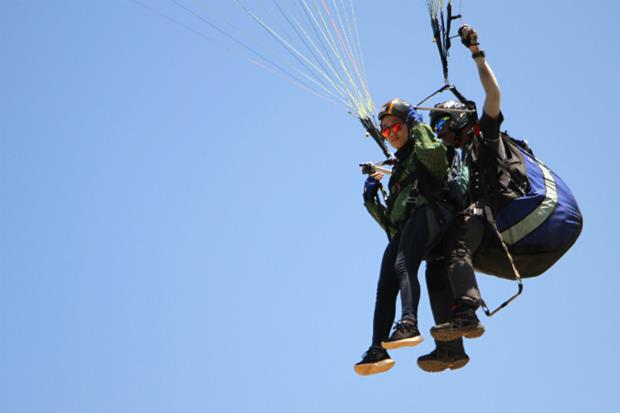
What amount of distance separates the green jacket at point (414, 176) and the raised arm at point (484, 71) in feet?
1.60

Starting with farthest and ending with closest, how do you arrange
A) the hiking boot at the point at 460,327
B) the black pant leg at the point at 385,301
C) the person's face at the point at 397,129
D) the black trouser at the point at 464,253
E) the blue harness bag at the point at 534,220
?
the person's face at the point at 397,129, the blue harness bag at the point at 534,220, the black pant leg at the point at 385,301, the black trouser at the point at 464,253, the hiking boot at the point at 460,327

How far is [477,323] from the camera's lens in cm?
752

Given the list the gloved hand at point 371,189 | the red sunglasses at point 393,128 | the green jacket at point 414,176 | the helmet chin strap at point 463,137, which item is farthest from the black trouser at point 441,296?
the red sunglasses at point 393,128

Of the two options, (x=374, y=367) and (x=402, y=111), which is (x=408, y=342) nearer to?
(x=374, y=367)

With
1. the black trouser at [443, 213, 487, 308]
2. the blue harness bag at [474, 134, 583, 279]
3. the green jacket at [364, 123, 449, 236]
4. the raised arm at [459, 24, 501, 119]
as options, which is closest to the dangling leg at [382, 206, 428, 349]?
the green jacket at [364, 123, 449, 236]

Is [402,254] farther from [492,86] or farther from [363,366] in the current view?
[492,86]

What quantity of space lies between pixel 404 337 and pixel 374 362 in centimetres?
36

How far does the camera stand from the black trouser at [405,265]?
299 inches

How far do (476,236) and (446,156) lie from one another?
65 centimetres

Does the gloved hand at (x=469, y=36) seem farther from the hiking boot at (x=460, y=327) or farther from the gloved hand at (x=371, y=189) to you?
the hiking boot at (x=460, y=327)

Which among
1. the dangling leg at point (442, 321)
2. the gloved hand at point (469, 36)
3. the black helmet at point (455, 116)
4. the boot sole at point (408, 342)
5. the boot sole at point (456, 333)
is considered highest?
the gloved hand at point (469, 36)

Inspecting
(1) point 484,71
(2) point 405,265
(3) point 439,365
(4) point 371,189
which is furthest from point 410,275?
(1) point 484,71

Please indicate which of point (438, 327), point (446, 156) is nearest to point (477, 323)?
point (438, 327)

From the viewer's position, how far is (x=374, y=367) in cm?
760
